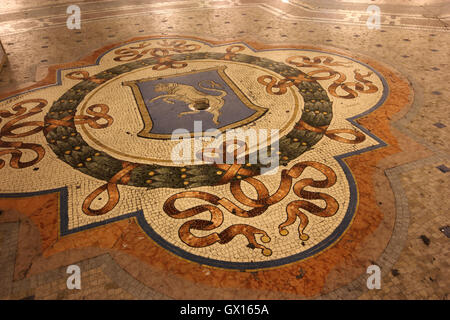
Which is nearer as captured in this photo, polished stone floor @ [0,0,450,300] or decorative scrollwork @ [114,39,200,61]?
polished stone floor @ [0,0,450,300]

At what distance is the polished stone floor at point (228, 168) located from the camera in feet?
9.00

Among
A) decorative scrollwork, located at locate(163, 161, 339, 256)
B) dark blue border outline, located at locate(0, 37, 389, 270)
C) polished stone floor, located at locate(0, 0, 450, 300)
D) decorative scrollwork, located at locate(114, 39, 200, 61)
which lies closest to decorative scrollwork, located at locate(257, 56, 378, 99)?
polished stone floor, located at locate(0, 0, 450, 300)

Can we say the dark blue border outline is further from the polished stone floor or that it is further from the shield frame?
the shield frame

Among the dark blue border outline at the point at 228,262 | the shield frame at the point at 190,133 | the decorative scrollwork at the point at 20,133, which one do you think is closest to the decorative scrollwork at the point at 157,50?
the shield frame at the point at 190,133

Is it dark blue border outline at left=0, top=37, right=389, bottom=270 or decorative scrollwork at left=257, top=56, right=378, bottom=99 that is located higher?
decorative scrollwork at left=257, top=56, right=378, bottom=99

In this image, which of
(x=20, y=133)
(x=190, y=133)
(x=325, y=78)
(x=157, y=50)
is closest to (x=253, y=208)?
(x=190, y=133)

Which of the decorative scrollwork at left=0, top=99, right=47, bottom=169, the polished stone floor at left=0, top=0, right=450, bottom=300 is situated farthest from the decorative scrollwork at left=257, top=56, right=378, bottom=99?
the decorative scrollwork at left=0, top=99, right=47, bottom=169

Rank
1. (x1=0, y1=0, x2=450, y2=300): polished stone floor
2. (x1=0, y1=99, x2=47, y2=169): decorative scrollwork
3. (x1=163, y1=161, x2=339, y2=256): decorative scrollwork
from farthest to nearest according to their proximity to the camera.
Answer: (x1=0, y1=99, x2=47, y2=169): decorative scrollwork, (x1=163, y1=161, x2=339, y2=256): decorative scrollwork, (x1=0, y1=0, x2=450, y2=300): polished stone floor

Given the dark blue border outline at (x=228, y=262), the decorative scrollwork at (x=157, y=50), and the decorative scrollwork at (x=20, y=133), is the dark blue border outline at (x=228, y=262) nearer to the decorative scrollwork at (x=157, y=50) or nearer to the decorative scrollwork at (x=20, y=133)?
the decorative scrollwork at (x=20, y=133)

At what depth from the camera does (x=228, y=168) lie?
3.84m

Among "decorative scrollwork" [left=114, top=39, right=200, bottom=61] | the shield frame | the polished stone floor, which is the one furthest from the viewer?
"decorative scrollwork" [left=114, top=39, right=200, bottom=61]

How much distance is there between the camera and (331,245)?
9.66 ft

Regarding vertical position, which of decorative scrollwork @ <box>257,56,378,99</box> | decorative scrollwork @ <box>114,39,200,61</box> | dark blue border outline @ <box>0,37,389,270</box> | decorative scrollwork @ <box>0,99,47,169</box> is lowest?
dark blue border outline @ <box>0,37,389,270</box>

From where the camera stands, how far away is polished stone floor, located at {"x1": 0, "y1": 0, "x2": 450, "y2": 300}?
2.74 m
